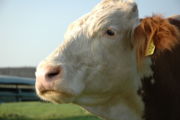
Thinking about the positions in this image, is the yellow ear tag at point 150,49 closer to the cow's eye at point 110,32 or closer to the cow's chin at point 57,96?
the cow's eye at point 110,32

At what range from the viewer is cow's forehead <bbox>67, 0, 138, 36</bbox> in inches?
160

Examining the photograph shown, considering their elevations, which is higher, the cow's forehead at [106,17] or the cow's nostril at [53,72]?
the cow's forehead at [106,17]

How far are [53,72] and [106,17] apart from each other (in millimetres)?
952

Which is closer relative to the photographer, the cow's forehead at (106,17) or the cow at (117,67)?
the cow at (117,67)

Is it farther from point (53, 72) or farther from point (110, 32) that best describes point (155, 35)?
point (53, 72)

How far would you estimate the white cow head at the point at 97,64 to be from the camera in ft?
12.0

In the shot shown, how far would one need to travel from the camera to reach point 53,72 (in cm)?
358

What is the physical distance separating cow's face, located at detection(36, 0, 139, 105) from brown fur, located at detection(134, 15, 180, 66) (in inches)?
5.5

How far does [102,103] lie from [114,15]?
0.96 metres

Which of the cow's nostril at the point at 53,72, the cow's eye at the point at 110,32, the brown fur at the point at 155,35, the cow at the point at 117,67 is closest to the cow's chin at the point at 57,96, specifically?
the cow at the point at 117,67

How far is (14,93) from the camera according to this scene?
70.4 feet

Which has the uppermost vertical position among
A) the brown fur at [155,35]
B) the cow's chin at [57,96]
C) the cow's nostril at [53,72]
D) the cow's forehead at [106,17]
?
the cow's forehead at [106,17]

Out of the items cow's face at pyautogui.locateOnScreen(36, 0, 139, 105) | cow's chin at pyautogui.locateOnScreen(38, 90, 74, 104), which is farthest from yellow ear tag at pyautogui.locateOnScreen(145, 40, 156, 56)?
cow's chin at pyautogui.locateOnScreen(38, 90, 74, 104)

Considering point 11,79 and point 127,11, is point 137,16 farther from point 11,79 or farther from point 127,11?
point 11,79
